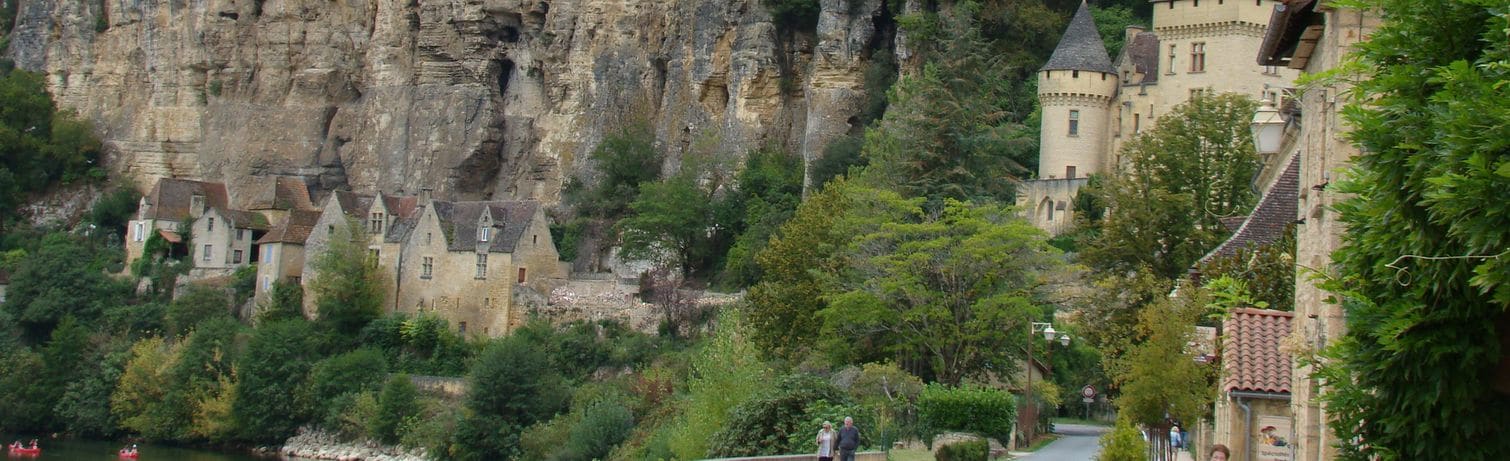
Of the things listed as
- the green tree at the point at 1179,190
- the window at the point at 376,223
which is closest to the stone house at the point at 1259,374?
the green tree at the point at 1179,190

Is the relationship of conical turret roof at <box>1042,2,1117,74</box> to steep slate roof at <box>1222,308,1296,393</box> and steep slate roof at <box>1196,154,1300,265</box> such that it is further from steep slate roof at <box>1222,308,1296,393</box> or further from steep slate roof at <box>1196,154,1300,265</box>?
steep slate roof at <box>1222,308,1296,393</box>

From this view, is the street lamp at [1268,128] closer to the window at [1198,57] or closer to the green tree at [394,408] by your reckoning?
the window at [1198,57]

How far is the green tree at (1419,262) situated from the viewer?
10508 mm

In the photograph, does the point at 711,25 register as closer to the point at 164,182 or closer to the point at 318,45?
the point at 318,45

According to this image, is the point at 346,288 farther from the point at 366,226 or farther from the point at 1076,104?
the point at 1076,104

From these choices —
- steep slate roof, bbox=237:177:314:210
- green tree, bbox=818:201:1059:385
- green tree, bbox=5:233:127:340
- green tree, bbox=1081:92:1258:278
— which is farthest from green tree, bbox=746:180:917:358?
green tree, bbox=5:233:127:340

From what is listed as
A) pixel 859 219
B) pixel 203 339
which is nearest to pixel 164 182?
pixel 203 339

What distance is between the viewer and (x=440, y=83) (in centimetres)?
6888

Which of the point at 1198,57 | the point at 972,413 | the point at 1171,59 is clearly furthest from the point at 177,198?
the point at 972,413

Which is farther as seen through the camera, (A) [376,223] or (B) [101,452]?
(A) [376,223]

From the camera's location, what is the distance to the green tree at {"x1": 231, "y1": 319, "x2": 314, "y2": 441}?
58.0 meters

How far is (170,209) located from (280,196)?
4.99 meters

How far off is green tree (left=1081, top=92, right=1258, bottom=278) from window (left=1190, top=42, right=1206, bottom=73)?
3190mm

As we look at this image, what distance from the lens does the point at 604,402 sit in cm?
4744
